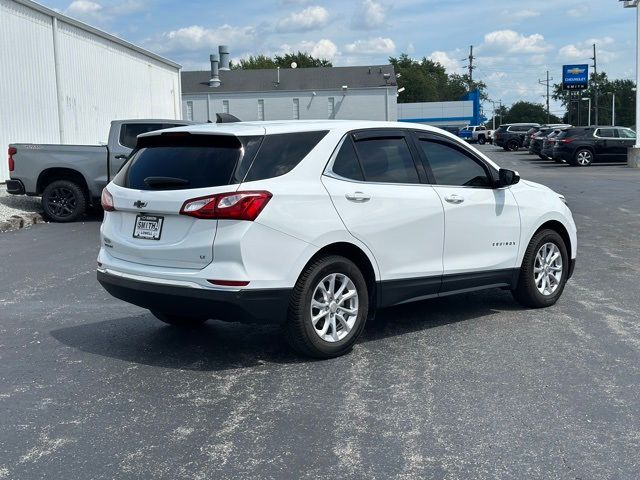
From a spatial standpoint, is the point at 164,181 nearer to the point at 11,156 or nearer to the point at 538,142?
the point at 11,156

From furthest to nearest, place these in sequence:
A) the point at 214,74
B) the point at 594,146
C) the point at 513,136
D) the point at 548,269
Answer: the point at 214,74, the point at 513,136, the point at 594,146, the point at 548,269

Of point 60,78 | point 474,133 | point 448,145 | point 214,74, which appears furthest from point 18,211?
point 474,133

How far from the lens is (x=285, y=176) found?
18.3 ft

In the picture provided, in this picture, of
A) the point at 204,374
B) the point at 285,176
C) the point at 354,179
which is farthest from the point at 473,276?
the point at 204,374

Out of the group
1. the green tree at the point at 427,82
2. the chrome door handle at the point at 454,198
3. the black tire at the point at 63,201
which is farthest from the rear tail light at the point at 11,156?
the green tree at the point at 427,82

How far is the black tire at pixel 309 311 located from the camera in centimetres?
555

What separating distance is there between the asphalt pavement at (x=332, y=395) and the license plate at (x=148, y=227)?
0.97 m

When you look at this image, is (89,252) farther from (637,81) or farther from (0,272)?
(637,81)

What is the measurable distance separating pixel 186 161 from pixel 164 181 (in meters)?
0.22

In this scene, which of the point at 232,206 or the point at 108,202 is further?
the point at 108,202

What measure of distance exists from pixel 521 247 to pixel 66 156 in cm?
1030

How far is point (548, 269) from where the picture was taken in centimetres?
756

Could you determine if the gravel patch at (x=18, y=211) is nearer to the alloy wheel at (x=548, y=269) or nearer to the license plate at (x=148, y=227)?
the license plate at (x=148, y=227)

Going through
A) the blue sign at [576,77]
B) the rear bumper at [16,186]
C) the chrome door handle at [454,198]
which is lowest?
the rear bumper at [16,186]
